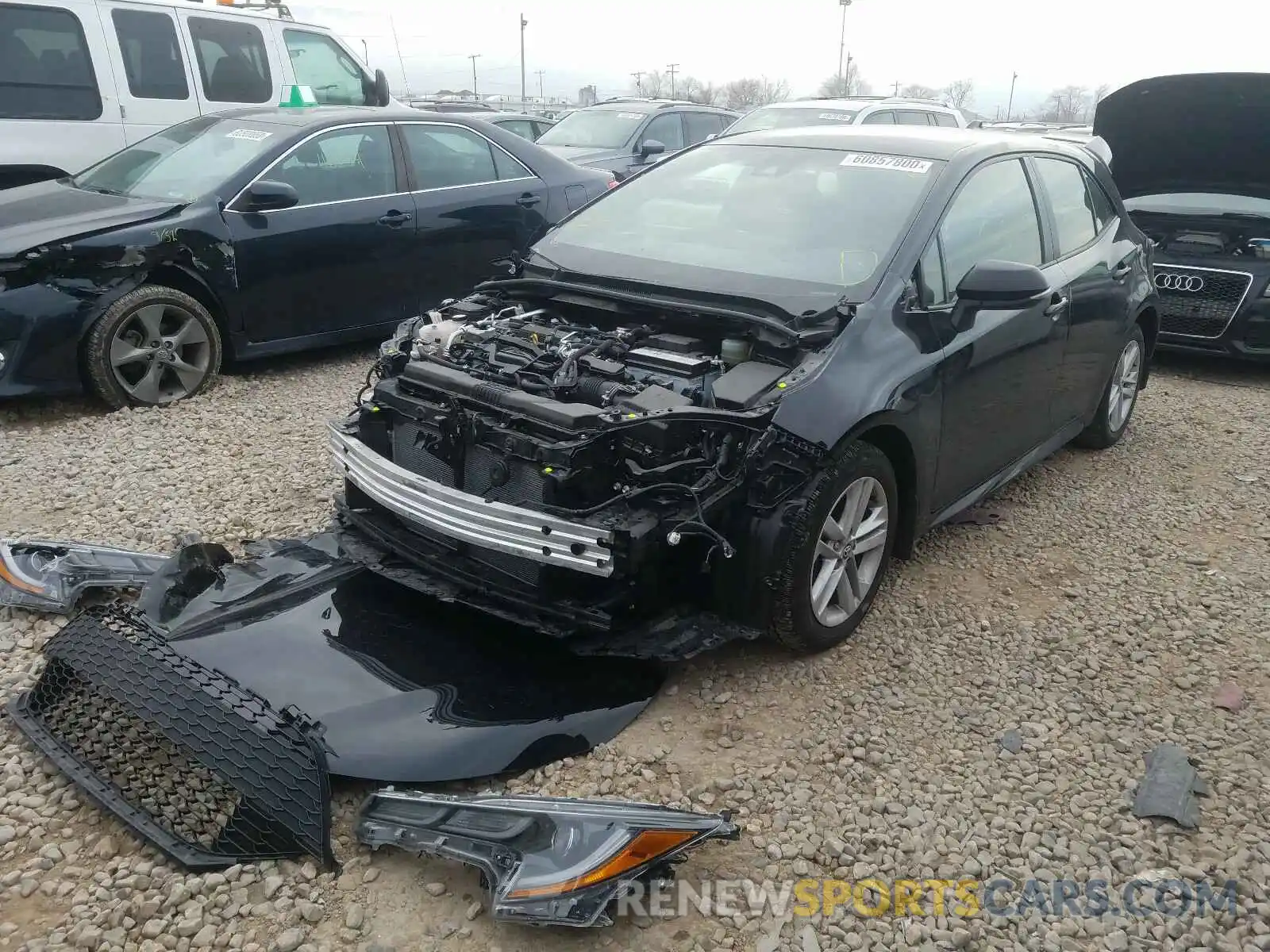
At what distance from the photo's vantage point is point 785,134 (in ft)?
15.3

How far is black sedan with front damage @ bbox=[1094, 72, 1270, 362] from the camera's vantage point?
7328 millimetres

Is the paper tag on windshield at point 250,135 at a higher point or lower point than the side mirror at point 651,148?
higher

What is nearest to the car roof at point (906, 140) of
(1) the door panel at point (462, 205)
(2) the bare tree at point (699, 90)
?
(1) the door panel at point (462, 205)

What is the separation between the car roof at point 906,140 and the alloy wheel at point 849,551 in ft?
5.00

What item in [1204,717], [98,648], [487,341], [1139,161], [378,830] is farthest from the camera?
[1139,161]

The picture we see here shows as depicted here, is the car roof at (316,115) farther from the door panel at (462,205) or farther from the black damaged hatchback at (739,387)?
the black damaged hatchback at (739,387)

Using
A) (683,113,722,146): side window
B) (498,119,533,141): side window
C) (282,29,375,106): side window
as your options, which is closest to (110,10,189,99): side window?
(282,29,375,106): side window

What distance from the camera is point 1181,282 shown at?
7535 mm

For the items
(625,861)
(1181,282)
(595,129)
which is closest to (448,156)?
(595,129)

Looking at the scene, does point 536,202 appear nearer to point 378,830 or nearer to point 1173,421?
point 1173,421

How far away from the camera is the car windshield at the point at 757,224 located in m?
3.77

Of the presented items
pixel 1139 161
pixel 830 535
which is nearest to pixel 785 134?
pixel 830 535

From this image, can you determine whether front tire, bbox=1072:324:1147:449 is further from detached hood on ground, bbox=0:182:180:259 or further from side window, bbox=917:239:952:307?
detached hood on ground, bbox=0:182:180:259

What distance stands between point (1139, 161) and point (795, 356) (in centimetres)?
620
